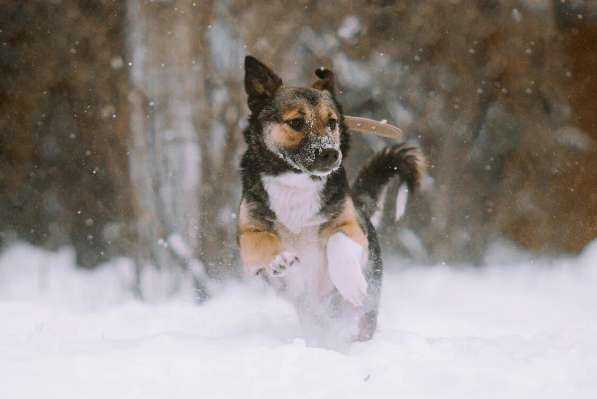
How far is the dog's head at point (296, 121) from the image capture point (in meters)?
3.71

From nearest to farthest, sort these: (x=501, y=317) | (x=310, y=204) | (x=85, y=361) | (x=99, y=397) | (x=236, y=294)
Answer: (x=99, y=397)
(x=85, y=361)
(x=310, y=204)
(x=501, y=317)
(x=236, y=294)

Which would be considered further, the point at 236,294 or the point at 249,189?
the point at 236,294

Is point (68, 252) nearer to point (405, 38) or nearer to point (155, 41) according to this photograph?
point (155, 41)

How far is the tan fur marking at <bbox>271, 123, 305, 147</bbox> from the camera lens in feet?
12.6

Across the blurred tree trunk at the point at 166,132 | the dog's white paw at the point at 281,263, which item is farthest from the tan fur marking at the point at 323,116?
the blurred tree trunk at the point at 166,132

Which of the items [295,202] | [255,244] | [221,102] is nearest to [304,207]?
[295,202]

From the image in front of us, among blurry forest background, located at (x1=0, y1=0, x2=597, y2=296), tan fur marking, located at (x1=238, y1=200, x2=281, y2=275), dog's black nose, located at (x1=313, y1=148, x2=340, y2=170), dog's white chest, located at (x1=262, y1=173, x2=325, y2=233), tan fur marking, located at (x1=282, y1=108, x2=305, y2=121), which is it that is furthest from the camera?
blurry forest background, located at (x1=0, y1=0, x2=597, y2=296)

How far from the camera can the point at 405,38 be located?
6684 mm

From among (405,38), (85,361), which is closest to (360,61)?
(405,38)

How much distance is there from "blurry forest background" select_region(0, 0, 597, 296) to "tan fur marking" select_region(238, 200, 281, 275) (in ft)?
8.17

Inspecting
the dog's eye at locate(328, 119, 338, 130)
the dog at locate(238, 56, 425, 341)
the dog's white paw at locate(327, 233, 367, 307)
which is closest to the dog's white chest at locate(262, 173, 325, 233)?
the dog at locate(238, 56, 425, 341)

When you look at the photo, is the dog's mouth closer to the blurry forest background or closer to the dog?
the dog

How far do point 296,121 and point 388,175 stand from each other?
3.96ft

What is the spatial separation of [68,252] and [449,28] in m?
4.66
